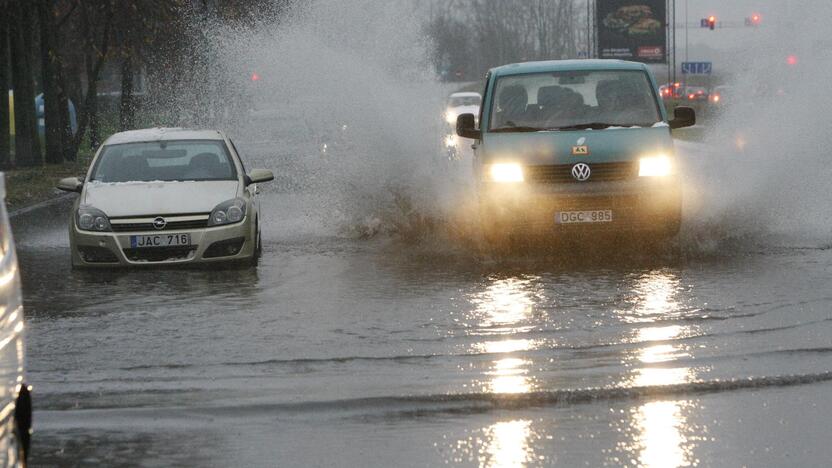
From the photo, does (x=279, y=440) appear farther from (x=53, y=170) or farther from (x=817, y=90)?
(x=53, y=170)

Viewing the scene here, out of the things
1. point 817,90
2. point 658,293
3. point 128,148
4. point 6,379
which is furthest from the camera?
point 817,90

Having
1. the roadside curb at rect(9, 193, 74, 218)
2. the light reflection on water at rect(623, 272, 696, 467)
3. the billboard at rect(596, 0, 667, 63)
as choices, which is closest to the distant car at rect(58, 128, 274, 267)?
the light reflection on water at rect(623, 272, 696, 467)

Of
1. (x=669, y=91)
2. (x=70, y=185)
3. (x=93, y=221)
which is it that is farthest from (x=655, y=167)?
(x=669, y=91)

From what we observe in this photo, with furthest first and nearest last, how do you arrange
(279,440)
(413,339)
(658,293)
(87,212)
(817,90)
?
(817,90)
(87,212)
(658,293)
(413,339)
(279,440)

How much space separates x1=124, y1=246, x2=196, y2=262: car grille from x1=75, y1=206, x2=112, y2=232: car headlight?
32 cm

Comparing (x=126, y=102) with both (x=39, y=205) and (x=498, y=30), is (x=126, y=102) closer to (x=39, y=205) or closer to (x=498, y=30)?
(x=39, y=205)

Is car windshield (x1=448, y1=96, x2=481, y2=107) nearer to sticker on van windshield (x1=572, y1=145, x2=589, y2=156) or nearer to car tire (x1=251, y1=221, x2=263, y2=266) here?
car tire (x1=251, y1=221, x2=263, y2=266)

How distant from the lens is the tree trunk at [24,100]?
1289 inches

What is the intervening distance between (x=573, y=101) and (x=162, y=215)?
4.24 metres

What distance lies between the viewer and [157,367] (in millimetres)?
8836

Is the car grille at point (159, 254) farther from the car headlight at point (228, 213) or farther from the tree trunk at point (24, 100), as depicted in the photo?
the tree trunk at point (24, 100)

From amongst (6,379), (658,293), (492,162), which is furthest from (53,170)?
(6,379)

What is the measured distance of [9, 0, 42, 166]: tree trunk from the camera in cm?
3275

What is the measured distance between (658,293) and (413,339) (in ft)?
9.04
